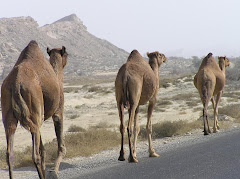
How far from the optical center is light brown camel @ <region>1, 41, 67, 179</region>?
550cm

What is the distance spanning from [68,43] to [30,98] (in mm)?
149308

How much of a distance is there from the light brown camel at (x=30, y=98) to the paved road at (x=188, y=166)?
146cm

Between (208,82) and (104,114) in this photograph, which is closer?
(208,82)

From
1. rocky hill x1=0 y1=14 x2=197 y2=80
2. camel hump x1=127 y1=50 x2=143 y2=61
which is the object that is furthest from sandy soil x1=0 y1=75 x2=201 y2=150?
rocky hill x1=0 y1=14 x2=197 y2=80

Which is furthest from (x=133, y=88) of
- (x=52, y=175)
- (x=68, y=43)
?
(x=68, y=43)

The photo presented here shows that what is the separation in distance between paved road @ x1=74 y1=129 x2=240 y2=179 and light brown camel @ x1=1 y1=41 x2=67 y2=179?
1455mm

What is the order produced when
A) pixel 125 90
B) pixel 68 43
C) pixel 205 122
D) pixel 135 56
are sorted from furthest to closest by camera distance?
pixel 68 43
pixel 205 122
pixel 135 56
pixel 125 90

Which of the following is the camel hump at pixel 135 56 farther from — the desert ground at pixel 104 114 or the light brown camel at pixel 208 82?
the desert ground at pixel 104 114

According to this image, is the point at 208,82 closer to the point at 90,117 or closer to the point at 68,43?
the point at 90,117

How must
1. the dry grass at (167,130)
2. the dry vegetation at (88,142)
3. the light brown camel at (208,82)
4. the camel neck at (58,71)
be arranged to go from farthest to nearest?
the dry grass at (167,130) → the light brown camel at (208,82) → the dry vegetation at (88,142) → the camel neck at (58,71)

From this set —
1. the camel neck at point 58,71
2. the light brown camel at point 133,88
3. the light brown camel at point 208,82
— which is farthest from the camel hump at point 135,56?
the light brown camel at point 208,82

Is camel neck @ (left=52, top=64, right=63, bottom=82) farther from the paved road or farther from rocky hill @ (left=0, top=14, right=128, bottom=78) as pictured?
rocky hill @ (left=0, top=14, right=128, bottom=78)

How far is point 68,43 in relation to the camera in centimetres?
15262

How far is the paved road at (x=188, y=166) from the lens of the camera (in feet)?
21.8
